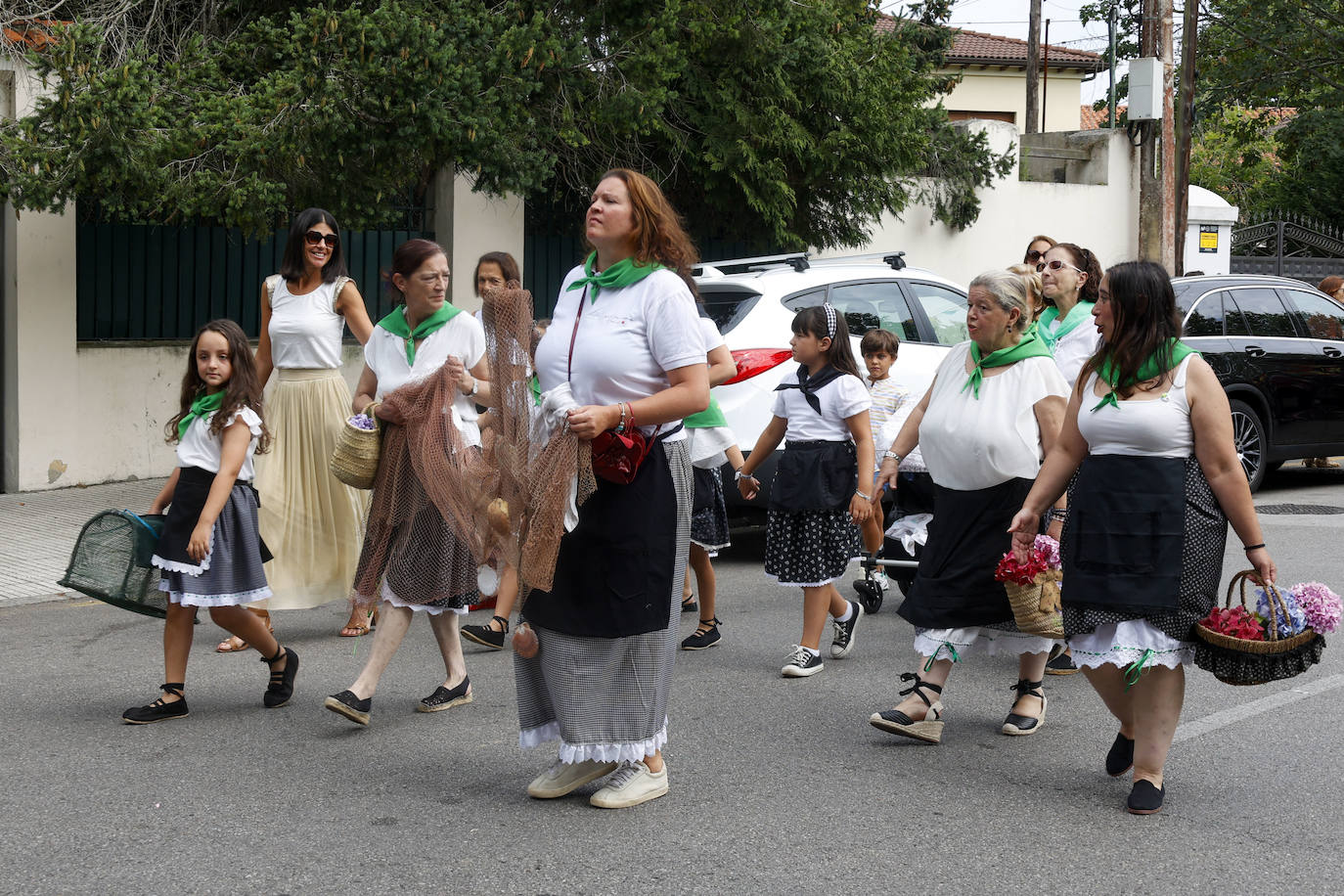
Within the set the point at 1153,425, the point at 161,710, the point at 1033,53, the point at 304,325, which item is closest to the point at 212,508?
the point at 161,710

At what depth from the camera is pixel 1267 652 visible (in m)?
4.24

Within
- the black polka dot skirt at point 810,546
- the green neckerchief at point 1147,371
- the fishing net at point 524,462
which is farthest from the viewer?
the black polka dot skirt at point 810,546

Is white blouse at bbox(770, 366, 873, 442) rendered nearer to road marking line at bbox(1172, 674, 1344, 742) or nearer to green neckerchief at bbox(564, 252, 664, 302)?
road marking line at bbox(1172, 674, 1344, 742)

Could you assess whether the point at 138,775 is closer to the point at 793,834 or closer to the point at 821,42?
the point at 793,834

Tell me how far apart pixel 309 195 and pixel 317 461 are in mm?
4576

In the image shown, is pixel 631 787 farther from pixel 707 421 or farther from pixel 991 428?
pixel 707 421

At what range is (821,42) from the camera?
13227 millimetres

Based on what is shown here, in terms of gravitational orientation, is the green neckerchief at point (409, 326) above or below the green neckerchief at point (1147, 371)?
above

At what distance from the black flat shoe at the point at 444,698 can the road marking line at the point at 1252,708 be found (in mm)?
2738

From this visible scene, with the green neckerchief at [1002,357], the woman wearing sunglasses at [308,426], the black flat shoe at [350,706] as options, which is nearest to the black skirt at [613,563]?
the black flat shoe at [350,706]

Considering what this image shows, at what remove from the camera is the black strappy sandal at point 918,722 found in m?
5.27

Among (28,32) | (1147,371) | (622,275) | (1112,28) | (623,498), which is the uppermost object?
(1112,28)

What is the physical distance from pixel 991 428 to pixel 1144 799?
1.36 meters

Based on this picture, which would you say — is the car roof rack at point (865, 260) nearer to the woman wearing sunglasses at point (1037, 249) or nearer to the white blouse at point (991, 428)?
the woman wearing sunglasses at point (1037, 249)
